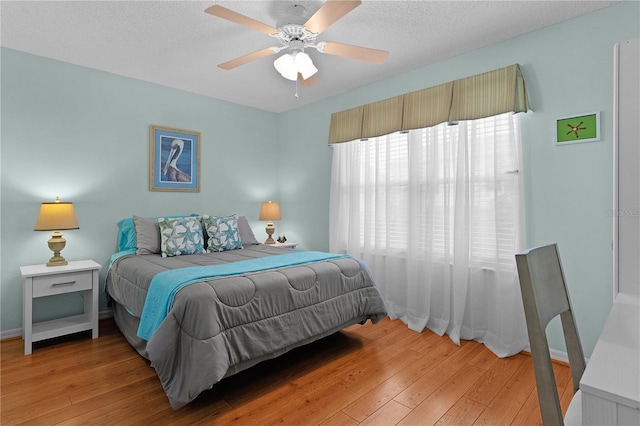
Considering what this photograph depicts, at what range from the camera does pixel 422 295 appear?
321 centimetres

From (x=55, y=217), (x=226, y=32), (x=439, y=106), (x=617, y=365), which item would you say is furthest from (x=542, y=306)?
(x=55, y=217)

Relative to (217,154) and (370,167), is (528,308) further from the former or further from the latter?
(217,154)

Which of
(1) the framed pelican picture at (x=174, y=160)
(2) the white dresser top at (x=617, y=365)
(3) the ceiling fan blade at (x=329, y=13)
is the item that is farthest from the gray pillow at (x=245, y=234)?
(2) the white dresser top at (x=617, y=365)

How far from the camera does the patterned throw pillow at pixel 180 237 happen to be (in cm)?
317

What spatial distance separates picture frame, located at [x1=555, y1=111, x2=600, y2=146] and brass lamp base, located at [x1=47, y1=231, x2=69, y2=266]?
411 cm

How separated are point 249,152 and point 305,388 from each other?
10.7ft

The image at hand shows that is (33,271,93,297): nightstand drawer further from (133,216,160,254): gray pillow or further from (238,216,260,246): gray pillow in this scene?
(238,216,260,246): gray pillow

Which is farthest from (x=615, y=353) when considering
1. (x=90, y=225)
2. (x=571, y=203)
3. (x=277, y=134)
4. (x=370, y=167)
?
(x=277, y=134)

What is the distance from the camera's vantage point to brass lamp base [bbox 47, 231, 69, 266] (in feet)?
9.51

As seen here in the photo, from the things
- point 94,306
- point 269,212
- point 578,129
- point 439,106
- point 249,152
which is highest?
point 439,106

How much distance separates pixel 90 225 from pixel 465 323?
3.65 metres

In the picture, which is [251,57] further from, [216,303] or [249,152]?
[249,152]

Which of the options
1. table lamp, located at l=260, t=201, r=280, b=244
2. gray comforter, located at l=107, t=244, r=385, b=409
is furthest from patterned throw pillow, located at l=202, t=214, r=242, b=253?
table lamp, located at l=260, t=201, r=280, b=244

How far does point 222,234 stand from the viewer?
3.53m
